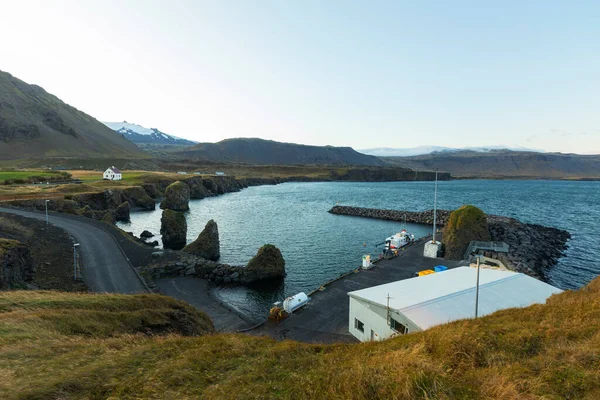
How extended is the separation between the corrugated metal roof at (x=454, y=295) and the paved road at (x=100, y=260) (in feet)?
63.6

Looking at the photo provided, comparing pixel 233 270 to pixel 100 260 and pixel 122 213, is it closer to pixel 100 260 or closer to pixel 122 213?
pixel 100 260

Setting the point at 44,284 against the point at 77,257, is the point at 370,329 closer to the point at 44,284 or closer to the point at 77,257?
the point at 44,284

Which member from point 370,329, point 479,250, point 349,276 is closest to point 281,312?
point 370,329

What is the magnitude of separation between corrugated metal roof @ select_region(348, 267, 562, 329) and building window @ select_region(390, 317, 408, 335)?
74cm

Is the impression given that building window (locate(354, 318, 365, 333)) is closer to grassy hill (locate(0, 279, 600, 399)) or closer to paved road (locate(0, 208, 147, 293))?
grassy hill (locate(0, 279, 600, 399))

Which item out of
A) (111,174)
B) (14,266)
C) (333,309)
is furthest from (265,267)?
(111,174)

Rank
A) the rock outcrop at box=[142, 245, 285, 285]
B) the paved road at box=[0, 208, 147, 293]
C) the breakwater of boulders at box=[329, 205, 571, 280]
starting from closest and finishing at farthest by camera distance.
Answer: the paved road at box=[0, 208, 147, 293] → the rock outcrop at box=[142, 245, 285, 285] → the breakwater of boulders at box=[329, 205, 571, 280]

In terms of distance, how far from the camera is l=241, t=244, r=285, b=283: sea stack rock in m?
33.2

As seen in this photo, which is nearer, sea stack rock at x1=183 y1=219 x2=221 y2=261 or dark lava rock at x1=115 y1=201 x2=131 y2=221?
sea stack rock at x1=183 y1=219 x2=221 y2=261

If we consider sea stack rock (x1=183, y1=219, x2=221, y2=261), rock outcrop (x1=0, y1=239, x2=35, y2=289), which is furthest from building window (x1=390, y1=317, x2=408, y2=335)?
sea stack rock (x1=183, y1=219, x2=221, y2=261)

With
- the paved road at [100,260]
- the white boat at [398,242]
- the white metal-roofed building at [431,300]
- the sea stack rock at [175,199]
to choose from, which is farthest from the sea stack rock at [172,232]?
the white metal-roofed building at [431,300]

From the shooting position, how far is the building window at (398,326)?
16.3m

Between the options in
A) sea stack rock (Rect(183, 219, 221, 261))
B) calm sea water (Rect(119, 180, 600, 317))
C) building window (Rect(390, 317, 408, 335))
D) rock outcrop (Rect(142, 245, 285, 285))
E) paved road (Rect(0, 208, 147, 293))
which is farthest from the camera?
sea stack rock (Rect(183, 219, 221, 261))

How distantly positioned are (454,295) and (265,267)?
2021 centimetres
